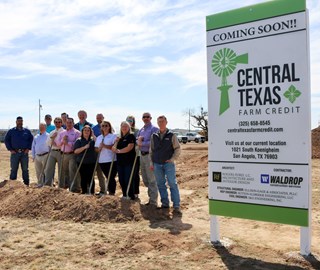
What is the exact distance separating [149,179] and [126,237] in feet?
8.35

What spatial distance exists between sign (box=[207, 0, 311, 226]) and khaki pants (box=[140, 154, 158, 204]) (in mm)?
2924

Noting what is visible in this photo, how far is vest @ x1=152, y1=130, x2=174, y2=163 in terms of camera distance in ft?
27.4

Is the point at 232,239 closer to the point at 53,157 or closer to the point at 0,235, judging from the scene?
the point at 0,235

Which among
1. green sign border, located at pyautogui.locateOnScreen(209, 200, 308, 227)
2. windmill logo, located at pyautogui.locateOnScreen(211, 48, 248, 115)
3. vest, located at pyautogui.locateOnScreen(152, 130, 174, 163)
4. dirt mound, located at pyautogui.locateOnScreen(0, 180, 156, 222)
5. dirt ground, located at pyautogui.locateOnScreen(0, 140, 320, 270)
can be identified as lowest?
dirt ground, located at pyautogui.locateOnScreen(0, 140, 320, 270)

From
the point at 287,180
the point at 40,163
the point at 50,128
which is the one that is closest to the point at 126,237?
the point at 287,180

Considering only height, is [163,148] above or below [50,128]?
below

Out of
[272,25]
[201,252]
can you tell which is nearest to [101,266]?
[201,252]

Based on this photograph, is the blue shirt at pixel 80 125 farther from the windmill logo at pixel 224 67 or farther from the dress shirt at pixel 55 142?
the windmill logo at pixel 224 67

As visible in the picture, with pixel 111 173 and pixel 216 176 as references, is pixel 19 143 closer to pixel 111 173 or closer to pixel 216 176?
pixel 111 173

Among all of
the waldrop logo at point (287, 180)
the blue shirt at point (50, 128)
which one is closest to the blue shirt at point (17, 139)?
the blue shirt at point (50, 128)

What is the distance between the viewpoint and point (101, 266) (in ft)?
18.2

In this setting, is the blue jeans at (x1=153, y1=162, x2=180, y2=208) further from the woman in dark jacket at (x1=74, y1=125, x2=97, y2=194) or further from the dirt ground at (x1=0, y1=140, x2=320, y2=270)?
the woman in dark jacket at (x1=74, y1=125, x2=97, y2=194)

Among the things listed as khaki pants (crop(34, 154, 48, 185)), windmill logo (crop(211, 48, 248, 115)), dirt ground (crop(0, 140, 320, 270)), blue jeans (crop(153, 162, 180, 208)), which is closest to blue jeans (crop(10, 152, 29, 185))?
khaki pants (crop(34, 154, 48, 185))

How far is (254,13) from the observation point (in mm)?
5781
